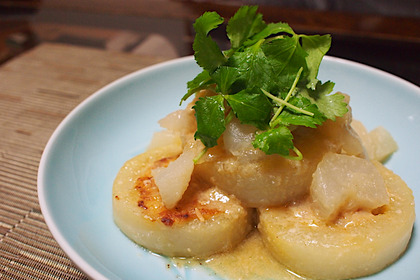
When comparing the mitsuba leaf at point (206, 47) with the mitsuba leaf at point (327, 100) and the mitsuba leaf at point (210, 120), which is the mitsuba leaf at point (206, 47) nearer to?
the mitsuba leaf at point (210, 120)

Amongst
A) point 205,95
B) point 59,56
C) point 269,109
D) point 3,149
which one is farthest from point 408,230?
point 59,56

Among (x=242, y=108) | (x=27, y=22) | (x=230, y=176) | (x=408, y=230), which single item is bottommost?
(x=27, y=22)

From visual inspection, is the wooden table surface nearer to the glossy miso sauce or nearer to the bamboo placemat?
the bamboo placemat

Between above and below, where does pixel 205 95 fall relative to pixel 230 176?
above

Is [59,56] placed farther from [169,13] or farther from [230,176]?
[230,176]

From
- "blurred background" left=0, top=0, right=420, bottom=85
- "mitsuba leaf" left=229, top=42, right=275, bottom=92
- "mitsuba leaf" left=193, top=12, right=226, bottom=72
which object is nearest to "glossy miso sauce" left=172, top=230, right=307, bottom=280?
"mitsuba leaf" left=229, top=42, right=275, bottom=92
